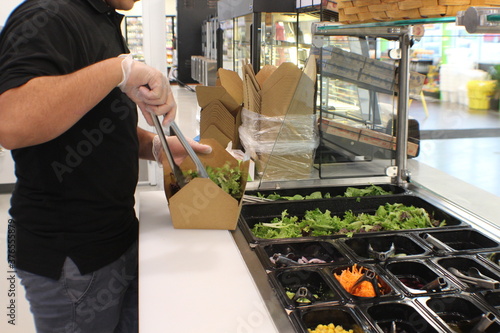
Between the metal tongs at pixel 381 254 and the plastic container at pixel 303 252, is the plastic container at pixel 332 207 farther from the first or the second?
the metal tongs at pixel 381 254

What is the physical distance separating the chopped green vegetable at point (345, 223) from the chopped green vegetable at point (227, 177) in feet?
0.49

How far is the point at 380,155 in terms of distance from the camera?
88.0 inches

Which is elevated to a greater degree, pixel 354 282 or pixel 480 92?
pixel 480 92

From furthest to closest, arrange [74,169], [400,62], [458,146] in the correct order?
[458,146] → [400,62] → [74,169]

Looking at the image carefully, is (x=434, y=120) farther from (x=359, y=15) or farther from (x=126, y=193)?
(x=126, y=193)

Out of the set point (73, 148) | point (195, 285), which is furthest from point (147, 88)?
point (195, 285)

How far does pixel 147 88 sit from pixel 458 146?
182cm

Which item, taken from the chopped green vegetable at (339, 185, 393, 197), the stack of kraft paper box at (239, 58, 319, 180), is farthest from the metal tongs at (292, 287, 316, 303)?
the stack of kraft paper box at (239, 58, 319, 180)

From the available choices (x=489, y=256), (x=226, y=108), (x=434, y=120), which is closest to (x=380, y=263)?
(x=489, y=256)

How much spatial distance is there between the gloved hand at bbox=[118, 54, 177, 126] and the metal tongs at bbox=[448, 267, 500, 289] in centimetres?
93

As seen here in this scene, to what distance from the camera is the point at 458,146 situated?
259cm

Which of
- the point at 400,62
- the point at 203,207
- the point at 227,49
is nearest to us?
the point at 203,207

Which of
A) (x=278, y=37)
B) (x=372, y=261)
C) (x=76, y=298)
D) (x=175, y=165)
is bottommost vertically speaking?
(x=76, y=298)

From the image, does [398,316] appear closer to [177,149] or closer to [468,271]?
[468,271]
